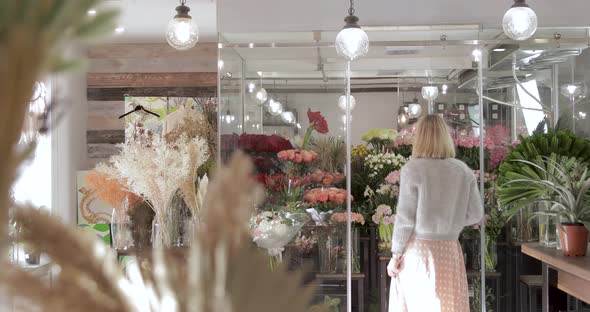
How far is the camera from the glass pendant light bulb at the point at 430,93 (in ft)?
16.6

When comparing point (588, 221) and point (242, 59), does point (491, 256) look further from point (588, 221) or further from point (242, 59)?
point (242, 59)

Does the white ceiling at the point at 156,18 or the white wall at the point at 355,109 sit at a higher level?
the white ceiling at the point at 156,18

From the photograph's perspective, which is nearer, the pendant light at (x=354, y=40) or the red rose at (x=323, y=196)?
the pendant light at (x=354, y=40)

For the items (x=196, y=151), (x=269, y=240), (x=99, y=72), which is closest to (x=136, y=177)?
(x=196, y=151)

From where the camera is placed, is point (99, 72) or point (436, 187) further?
point (99, 72)

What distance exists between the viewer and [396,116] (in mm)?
5098

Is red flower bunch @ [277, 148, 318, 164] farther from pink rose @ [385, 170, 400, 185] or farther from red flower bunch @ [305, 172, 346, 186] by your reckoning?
pink rose @ [385, 170, 400, 185]

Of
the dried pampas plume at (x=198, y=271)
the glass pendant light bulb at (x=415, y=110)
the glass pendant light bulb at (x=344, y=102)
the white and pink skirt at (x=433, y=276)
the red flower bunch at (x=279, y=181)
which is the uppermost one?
the glass pendant light bulb at (x=344, y=102)

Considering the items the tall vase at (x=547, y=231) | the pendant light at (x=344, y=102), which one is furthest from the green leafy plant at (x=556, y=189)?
the pendant light at (x=344, y=102)

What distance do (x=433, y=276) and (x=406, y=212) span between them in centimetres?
40

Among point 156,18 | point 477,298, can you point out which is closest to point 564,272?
point 477,298

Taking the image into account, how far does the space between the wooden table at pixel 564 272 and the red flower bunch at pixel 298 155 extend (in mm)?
1510

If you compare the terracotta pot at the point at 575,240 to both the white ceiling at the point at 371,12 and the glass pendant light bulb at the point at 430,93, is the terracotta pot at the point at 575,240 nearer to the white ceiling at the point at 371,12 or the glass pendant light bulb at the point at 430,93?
the glass pendant light bulb at the point at 430,93

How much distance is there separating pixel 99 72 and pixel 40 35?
7459 mm
